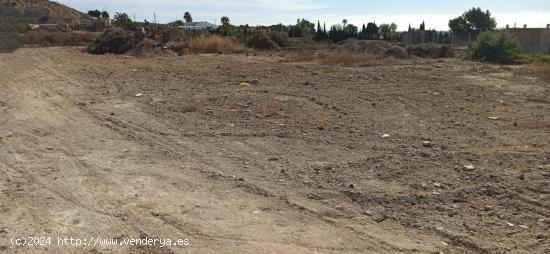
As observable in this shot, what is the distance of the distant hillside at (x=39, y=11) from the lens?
42438 millimetres

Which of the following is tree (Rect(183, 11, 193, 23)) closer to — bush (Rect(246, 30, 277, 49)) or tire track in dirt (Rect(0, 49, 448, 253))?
bush (Rect(246, 30, 277, 49))

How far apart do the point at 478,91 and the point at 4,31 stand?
2359 cm

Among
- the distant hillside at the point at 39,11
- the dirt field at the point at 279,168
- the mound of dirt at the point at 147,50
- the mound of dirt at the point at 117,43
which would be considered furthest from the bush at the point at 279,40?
the distant hillside at the point at 39,11

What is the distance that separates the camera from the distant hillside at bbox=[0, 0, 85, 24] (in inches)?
1671

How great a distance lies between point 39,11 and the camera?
165 ft

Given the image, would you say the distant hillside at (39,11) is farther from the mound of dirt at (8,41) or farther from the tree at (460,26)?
the tree at (460,26)

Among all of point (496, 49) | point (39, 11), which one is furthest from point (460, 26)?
point (39, 11)

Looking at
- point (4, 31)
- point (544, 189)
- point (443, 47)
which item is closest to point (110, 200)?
point (544, 189)

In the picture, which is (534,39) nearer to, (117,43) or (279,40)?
(279,40)

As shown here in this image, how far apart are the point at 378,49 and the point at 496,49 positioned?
14.9ft

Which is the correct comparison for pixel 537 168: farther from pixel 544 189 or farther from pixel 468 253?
pixel 468 253

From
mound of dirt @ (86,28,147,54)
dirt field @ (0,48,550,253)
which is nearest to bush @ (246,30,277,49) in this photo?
mound of dirt @ (86,28,147,54)

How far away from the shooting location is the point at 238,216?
405 centimetres

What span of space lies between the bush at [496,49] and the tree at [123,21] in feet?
59.6
